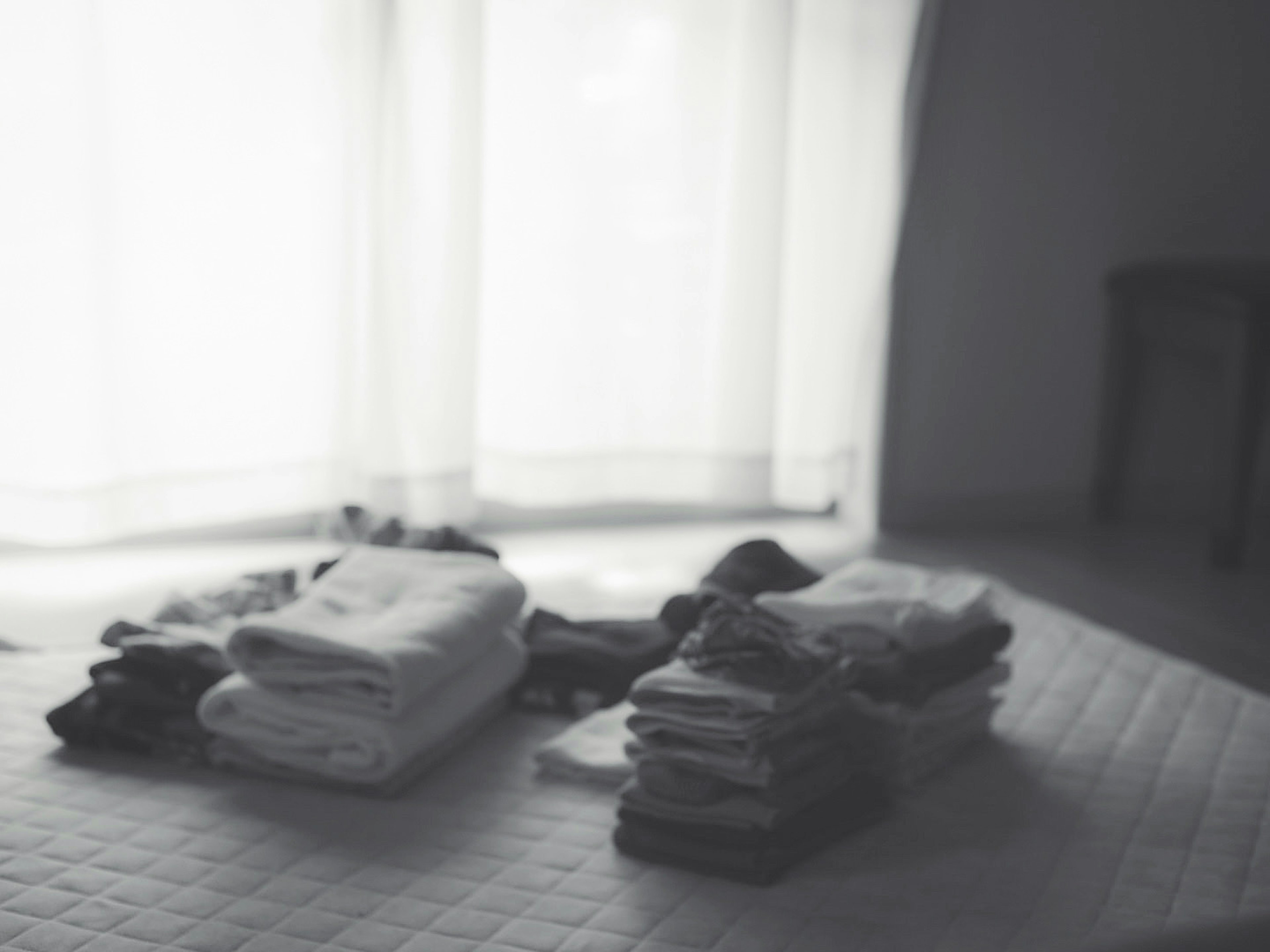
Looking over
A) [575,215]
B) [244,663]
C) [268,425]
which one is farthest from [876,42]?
[244,663]

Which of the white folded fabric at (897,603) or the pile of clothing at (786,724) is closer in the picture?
the pile of clothing at (786,724)

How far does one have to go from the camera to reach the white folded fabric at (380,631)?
1.98 metres

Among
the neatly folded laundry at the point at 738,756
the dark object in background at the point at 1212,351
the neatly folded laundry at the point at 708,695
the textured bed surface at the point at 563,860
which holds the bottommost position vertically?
the textured bed surface at the point at 563,860

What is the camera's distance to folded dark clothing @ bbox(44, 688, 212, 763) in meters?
2.10

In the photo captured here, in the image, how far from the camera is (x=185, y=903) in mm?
1694

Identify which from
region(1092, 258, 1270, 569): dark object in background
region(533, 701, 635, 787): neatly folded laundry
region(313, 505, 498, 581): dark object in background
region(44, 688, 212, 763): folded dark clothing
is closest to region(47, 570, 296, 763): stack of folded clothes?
region(44, 688, 212, 763): folded dark clothing

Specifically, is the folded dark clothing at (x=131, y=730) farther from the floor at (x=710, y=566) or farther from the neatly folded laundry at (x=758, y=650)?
the neatly folded laundry at (x=758, y=650)

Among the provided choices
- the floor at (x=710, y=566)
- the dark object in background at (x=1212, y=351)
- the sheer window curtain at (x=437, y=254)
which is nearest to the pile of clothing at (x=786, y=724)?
the floor at (x=710, y=566)

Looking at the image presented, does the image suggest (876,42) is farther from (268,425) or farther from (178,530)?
(178,530)

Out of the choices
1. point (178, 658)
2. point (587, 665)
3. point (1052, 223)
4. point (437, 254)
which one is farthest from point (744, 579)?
point (1052, 223)

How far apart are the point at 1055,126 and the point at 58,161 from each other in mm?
2219

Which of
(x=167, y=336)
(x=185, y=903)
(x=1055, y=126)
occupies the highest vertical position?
(x=1055, y=126)

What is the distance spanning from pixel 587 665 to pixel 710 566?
0.98 metres

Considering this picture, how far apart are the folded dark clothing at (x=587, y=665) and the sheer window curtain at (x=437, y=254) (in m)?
0.97
